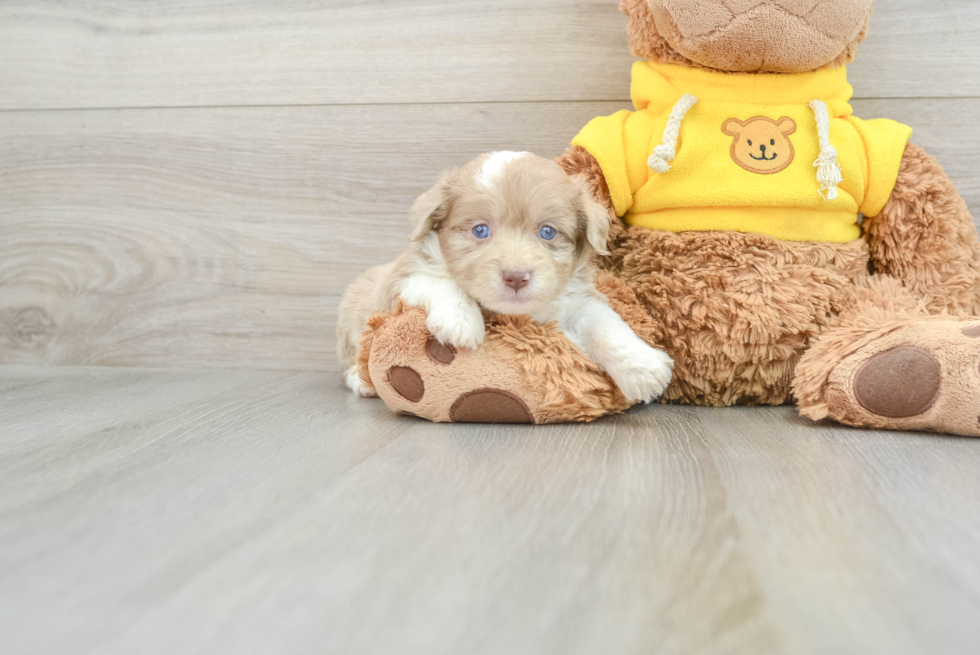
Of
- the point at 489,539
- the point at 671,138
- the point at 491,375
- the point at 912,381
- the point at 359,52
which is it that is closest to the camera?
the point at 489,539

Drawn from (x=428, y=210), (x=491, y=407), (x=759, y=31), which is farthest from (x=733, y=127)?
(x=491, y=407)

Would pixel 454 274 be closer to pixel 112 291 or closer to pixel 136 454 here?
→ pixel 136 454

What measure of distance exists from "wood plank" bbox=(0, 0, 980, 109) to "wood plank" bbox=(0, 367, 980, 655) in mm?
943

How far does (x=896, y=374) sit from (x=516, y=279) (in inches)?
24.6

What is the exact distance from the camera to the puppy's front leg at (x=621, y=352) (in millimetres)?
1256

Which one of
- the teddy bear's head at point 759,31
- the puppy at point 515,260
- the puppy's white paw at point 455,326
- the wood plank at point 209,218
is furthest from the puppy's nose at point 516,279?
the wood plank at point 209,218

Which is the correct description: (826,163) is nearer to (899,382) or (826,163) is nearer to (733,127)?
(733,127)

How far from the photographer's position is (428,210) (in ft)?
4.30

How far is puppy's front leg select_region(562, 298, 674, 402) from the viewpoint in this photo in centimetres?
126

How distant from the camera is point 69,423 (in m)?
1.33

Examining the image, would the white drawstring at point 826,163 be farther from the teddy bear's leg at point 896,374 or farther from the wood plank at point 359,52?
the wood plank at point 359,52

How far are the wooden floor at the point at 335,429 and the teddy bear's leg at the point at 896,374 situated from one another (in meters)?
0.04

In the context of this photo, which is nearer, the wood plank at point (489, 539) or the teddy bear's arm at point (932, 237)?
the wood plank at point (489, 539)

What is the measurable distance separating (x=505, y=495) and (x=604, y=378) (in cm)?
48
